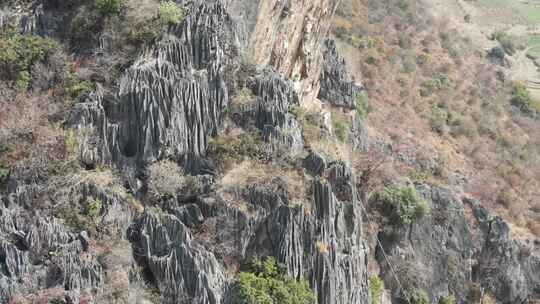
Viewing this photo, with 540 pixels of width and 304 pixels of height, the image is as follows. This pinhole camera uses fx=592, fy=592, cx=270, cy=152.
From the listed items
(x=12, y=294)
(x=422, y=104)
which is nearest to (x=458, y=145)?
(x=422, y=104)

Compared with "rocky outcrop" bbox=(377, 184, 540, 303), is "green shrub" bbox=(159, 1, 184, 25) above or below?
above

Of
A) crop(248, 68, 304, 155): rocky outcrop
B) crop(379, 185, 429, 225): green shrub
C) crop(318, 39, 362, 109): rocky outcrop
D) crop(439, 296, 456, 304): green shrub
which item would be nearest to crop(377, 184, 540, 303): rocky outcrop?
crop(439, 296, 456, 304): green shrub

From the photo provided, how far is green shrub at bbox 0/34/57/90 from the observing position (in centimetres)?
2094

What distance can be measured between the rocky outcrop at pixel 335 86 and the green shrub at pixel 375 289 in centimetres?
1682

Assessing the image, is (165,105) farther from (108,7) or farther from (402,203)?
(402,203)

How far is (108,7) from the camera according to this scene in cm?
2191

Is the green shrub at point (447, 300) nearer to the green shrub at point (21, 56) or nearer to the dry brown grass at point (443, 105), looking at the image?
the dry brown grass at point (443, 105)

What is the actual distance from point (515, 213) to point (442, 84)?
17.2m

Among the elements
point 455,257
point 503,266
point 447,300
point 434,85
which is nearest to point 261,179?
point 447,300

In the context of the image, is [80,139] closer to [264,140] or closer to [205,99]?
[205,99]

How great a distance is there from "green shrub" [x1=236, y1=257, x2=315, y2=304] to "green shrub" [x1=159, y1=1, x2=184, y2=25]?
901cm

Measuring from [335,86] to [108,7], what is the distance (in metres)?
19.5

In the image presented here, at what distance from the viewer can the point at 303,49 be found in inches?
1156

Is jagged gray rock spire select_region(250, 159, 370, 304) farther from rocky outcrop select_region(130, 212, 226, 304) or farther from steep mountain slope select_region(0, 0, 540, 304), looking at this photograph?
rocky outcrop select_region(130, 212, 226, 304)
